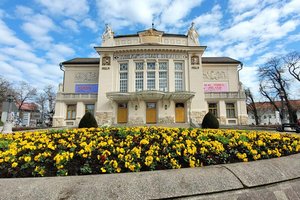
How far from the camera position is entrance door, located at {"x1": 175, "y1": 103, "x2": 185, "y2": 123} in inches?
1065

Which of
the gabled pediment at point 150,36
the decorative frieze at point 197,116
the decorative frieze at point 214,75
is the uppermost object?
the gabled pediment at point 150,36

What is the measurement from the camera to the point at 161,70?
91.9 feet

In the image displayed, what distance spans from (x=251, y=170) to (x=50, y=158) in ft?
12.0

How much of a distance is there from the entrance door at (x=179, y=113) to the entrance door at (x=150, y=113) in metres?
3.39

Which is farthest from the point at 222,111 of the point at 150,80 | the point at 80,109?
the point at 80,109

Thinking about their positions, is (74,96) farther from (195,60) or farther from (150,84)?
(195,60)

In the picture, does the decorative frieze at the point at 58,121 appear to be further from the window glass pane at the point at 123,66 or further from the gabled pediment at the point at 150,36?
the gabled pediment at the point at 150,36

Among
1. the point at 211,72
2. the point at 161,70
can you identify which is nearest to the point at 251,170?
the point at 161,70

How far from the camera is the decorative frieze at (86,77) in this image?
30.8 m

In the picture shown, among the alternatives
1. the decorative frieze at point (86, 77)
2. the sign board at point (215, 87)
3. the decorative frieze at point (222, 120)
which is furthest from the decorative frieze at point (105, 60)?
the decorative frieze at point (222, 120)

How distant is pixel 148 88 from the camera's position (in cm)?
2758

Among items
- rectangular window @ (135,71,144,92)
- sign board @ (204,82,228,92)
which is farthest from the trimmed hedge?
sign board @ (204,82,228,92)

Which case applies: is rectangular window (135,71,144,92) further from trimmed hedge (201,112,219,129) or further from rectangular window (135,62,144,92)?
trimmed hedge (201,112,219,129)

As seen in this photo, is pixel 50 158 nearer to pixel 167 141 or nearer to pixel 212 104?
pixel 167 141
